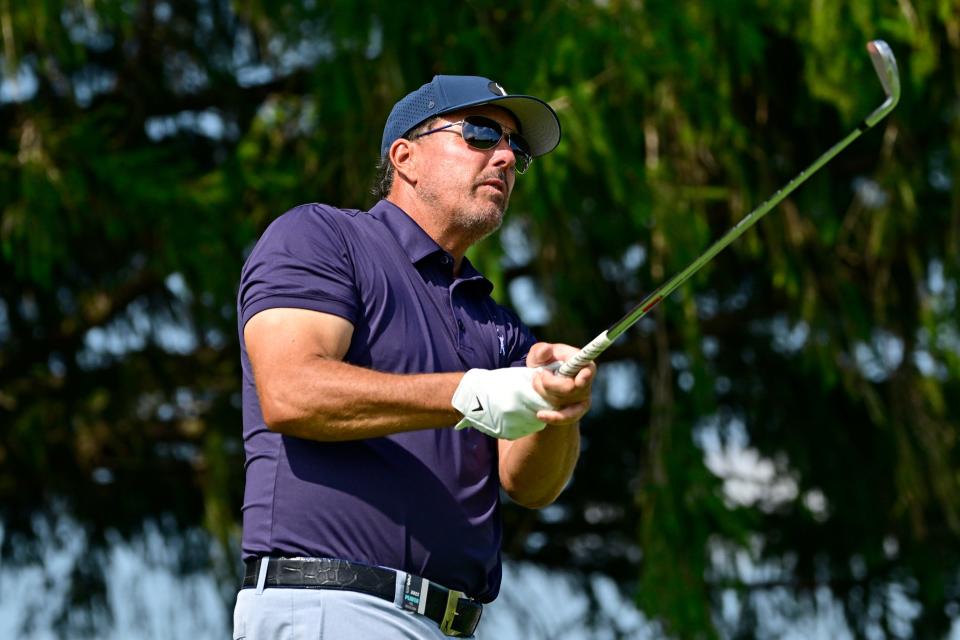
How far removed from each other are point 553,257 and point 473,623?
4.61m

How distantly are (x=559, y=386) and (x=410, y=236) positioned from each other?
70 cm

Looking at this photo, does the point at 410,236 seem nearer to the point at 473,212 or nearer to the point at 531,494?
the point at 473,212

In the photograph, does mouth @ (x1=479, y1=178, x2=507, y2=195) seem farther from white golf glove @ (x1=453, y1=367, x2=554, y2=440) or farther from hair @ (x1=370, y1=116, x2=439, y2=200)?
white golf glove @ (x1=453, y1=367, x2=554, y2=440)

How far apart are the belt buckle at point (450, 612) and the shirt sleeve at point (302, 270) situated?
0.51m

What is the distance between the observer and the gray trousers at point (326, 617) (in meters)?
2.95

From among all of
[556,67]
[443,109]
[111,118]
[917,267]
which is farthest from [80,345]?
[443,109]

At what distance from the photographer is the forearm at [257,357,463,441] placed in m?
2.88

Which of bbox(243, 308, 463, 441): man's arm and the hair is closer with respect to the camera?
bbox(243, 308, 463, 441): man's arm

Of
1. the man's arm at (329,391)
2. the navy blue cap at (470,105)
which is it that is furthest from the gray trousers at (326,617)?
the navy blue cap at (470,105)

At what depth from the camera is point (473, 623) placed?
3.21 meters

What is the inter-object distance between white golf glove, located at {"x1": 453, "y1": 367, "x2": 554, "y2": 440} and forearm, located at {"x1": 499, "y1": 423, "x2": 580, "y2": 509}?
45 centimetres

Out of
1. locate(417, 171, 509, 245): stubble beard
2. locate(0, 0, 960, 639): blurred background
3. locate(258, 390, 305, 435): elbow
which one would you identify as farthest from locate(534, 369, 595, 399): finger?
locate(0, 0, 960, 639): blurred background

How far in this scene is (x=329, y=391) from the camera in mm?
A: 2898

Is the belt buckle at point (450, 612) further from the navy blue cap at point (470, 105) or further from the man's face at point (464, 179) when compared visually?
the navy blue cap at point (470, 105)
